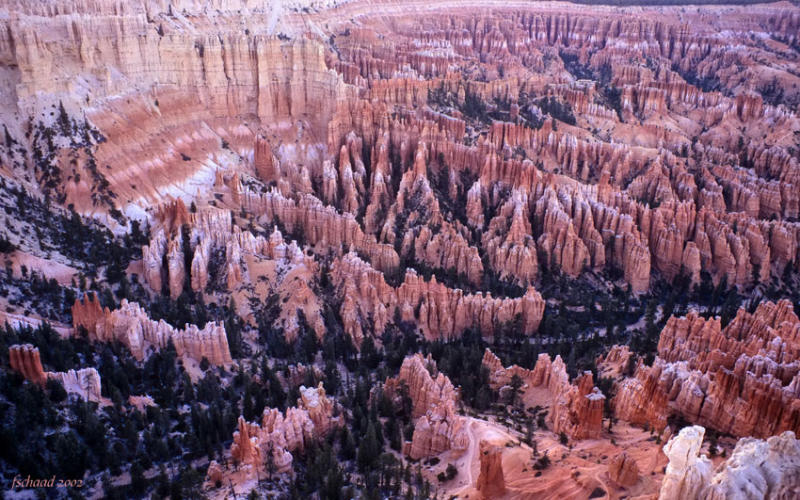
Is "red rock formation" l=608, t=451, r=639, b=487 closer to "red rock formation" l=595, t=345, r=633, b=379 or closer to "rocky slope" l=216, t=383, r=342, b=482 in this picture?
"red rock formation" l=595, t=345, r=633, b=379

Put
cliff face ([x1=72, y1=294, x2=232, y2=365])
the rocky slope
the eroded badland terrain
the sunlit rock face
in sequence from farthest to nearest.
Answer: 1. the sunlit rock face
2. cliff face ([x1=72, y1=294, x2=232, y2=365])
3. the rocky slope
4. the eroded badland terrain

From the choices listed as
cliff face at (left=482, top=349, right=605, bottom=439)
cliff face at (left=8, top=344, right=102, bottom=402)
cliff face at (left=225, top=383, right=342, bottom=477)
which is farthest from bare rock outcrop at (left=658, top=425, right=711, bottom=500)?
cliff face at (left=8, top=344, right=102, bottom=402)

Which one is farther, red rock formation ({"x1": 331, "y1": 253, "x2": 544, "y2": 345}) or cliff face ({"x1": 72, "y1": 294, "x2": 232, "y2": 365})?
red rock formation ({"x1": 331, "y1": 253, "x2": 544, "y2": 345})

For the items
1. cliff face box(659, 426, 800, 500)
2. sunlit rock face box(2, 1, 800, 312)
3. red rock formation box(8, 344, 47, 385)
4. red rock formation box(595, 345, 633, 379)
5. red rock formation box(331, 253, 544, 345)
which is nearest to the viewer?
cliff face box(659, 426, 800, 500)

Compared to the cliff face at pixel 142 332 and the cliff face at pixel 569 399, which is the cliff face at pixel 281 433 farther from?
the cliff face at pixel 569 399

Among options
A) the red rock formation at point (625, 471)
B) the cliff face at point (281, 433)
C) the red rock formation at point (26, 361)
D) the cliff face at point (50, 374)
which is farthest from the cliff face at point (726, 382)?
the red rock formation at point (26, 361)

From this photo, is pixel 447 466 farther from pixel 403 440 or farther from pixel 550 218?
pixel 550 218

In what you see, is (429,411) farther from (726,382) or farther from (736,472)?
(736,472)

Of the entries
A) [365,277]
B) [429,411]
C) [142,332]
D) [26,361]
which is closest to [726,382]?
[429,411]
